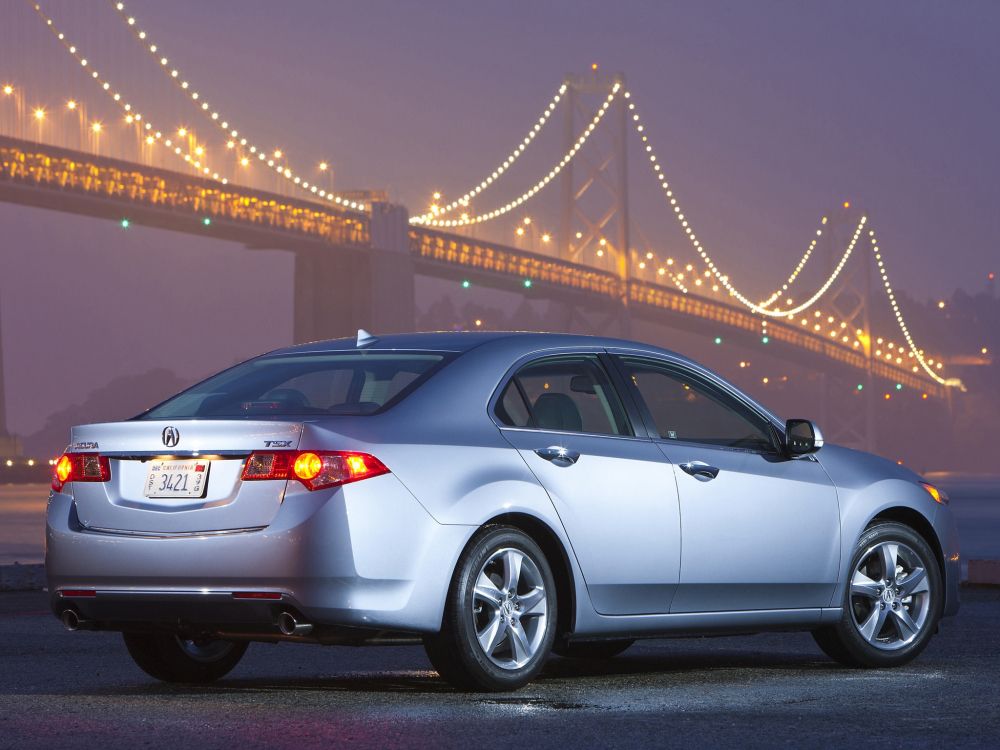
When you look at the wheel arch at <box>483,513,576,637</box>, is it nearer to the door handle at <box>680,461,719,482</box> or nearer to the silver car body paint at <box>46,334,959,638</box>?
the silver car body paint at <box>46,334,959,638</box>

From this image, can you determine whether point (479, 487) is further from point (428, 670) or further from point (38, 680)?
point (38, 680)

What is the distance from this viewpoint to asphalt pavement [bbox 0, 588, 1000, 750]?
6.05 metres

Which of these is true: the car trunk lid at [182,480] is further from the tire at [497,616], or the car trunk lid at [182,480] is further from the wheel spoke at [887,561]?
the wheel spoke at [887,561]

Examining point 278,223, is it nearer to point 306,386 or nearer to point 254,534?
point 306,386

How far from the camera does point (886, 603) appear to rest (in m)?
8.55

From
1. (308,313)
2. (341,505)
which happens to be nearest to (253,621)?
(341,505)

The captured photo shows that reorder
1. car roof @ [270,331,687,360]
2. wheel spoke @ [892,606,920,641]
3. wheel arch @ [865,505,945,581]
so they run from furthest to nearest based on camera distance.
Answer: wheel arch @ [865,505,945,581], wheel spoke @ [892,606,920,641], car roof @ [270,331,687,360]

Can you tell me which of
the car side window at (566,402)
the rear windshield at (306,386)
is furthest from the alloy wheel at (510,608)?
the rear windshield at (306,386)

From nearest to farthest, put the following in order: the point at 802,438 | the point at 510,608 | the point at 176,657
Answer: the point at 510,608 → the point at 176,657 → the point at 802,438

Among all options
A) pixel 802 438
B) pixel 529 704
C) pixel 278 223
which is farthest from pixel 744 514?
pixel 278 223

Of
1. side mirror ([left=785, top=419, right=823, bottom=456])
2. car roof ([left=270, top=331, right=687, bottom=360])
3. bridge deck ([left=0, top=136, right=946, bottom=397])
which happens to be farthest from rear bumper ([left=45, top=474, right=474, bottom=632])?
bridge deck ([left=0, top=136, right=946, bottom=397])

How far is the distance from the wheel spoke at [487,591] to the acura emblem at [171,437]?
3.81 ft

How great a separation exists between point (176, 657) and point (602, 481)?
1.85 meters

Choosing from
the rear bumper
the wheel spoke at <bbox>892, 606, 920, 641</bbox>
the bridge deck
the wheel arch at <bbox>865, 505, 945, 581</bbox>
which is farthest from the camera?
the bridge deck
